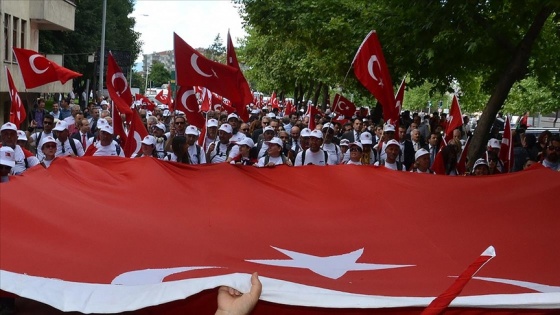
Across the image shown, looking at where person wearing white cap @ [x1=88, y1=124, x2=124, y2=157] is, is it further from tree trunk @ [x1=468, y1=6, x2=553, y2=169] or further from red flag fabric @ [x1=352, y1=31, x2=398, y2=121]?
tree trunk @ [x1=468, y1=6, x2=553, y2=169]

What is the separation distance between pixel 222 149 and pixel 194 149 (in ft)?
3.14

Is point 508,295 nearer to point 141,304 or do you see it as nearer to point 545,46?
point 141,304

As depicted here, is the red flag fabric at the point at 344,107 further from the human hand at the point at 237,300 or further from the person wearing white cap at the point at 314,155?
the human hand at the point at 237,300

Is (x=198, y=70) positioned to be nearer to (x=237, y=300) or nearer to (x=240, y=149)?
(x=240, y=149)

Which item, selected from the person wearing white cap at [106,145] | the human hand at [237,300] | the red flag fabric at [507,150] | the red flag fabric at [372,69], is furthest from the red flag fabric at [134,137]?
the human hand at [237,300]

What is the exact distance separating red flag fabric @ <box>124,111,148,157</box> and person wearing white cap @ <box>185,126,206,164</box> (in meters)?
0.84

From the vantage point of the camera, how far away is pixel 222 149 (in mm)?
12594

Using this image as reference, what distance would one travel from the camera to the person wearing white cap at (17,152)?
31.9ft

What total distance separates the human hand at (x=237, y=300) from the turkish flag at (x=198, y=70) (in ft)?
20.9

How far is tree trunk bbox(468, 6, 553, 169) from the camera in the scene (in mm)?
14016

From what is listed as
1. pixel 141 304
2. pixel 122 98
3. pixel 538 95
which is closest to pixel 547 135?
pixel 122 98

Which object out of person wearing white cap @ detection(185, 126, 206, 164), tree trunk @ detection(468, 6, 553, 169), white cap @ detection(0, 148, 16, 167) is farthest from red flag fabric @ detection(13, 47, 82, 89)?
tree trunk @ detection(468, 6, 553, 169)

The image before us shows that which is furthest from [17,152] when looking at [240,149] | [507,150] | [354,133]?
[354,133]

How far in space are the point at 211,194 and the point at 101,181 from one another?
0.92 m
